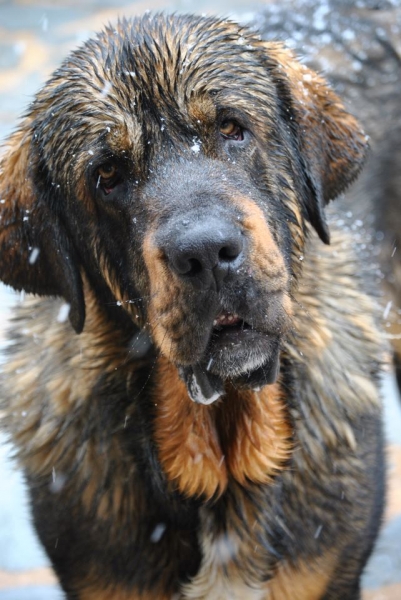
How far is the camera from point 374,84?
14.8 feet

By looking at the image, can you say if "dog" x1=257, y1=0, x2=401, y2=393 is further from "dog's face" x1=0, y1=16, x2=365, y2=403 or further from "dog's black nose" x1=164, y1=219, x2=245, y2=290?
"dog's black nose" x1=164, y1=219, x2=245, y2=290

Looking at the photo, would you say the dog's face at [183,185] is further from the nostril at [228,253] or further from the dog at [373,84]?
the dog at [373,84]

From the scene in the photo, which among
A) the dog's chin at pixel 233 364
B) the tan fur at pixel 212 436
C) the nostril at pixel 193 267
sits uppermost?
the nostril at pixel 193 267

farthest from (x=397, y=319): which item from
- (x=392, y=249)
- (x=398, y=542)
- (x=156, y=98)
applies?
(x=156, y=98)

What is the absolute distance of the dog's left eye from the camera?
2814mm

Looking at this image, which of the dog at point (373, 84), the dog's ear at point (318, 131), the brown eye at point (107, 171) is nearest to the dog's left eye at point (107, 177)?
the brown eye at point (107, 171)

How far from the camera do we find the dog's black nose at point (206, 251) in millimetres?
2375

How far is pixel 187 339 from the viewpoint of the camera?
2.55 m

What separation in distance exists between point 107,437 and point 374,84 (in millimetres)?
2381

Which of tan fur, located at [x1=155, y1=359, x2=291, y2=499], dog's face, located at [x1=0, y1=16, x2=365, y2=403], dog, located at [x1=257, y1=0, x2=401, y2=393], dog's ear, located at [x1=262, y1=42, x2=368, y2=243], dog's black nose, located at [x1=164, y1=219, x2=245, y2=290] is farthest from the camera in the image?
dog, located at [x1=257, y1=0, x2=401, y2=393]

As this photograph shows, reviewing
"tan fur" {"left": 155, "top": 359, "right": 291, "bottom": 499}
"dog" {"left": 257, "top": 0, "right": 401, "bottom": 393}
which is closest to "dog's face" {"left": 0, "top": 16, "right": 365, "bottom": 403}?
→ "tan fur" {"left": 155, "top": 359, "right": 291, "bottom": 499}

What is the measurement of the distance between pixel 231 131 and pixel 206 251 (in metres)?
0.64

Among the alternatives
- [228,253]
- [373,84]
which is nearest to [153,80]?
[228,253]

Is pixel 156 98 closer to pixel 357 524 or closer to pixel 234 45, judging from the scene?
pixel 234 45
